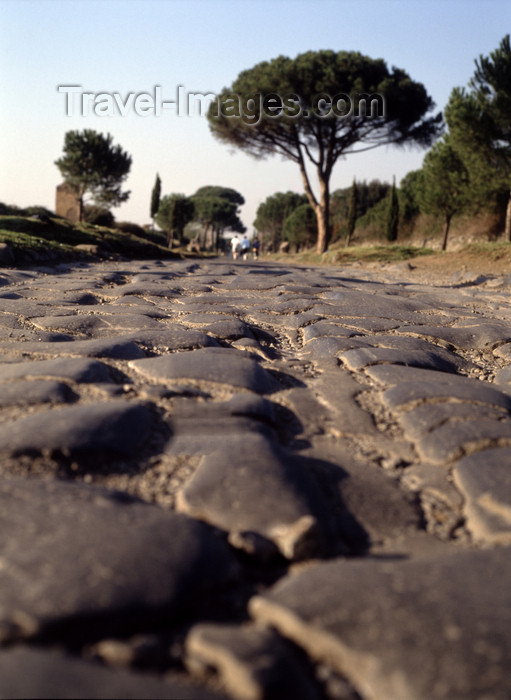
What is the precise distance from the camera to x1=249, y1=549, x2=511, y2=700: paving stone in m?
0.78

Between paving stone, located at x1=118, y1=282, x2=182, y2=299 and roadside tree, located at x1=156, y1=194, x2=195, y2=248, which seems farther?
roadside tree, located at x1=156, y1=194, x2=195, y2=248

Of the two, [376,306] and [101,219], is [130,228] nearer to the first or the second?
[101,219]

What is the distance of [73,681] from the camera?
2.50 ft

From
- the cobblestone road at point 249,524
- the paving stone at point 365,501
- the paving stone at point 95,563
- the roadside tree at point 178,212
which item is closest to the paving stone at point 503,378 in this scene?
the cobblestone road at point 249,524

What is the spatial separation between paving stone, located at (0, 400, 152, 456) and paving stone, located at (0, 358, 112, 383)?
334mm

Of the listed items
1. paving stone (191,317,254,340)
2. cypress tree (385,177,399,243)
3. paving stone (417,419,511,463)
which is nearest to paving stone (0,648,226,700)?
paving stone (417,419,511,463)

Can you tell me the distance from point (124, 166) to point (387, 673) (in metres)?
35.7

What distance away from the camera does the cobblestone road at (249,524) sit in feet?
2.65

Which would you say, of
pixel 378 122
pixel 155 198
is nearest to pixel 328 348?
pixel 378 122

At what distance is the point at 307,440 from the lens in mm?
1691

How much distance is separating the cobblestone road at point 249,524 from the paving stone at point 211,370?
11mm

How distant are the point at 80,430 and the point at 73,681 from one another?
31.2 inches

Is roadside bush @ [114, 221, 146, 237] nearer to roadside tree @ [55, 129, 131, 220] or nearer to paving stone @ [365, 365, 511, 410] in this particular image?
roadside tree @ [55, 129, 131, 220]

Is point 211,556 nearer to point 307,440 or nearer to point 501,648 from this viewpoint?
point 501,648
